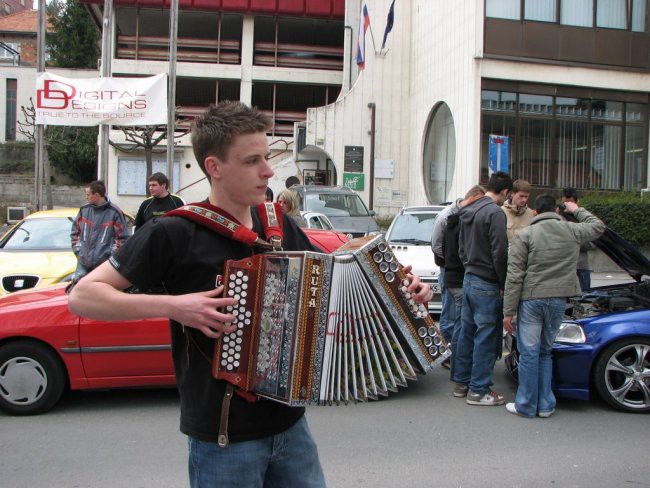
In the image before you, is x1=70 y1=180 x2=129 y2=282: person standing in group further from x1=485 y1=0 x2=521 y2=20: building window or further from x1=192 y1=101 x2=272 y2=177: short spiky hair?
x1=485 y1=0 x2=521 y2=20: building window

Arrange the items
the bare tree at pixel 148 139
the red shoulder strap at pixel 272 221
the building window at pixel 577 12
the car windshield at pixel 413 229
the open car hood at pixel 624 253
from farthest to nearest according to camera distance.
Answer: the bare tree at pixel 148 139 → the building window at pixel 577 12 → the car windshield at pixel 413 229 → the open car hood at pixel 624 253 → the red shoulder strap at pixel 272 221

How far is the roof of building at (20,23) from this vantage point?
163 ft

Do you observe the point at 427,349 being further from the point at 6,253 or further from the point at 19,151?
the point at 19,151

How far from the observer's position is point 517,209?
301 inches

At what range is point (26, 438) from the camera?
5000mm

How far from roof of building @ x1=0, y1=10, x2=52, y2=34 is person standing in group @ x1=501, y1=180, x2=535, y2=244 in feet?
165

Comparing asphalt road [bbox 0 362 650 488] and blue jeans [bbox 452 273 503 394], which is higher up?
blue jeans [bbox 452 273 503 394]

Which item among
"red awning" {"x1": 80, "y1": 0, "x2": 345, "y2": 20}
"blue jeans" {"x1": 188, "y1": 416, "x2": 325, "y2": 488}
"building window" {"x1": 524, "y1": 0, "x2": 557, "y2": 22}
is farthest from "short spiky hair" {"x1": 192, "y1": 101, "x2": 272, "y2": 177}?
"red awning" {"x1": 80, "y1": 0, "x2": 345, "y2": 20}

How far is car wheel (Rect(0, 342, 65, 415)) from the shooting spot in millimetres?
5430

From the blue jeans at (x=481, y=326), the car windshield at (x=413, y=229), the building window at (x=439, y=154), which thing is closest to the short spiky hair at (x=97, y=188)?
the blue jeans at (x=481, y=326)

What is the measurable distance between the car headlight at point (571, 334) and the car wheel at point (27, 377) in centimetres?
439

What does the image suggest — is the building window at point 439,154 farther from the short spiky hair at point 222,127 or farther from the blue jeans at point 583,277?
the short spiky hair at point 222,127

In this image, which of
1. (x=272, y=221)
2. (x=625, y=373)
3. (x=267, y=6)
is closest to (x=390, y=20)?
(x=267, y=6)

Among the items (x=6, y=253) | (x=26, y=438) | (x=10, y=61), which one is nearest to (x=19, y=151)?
(x=10, y=61)
